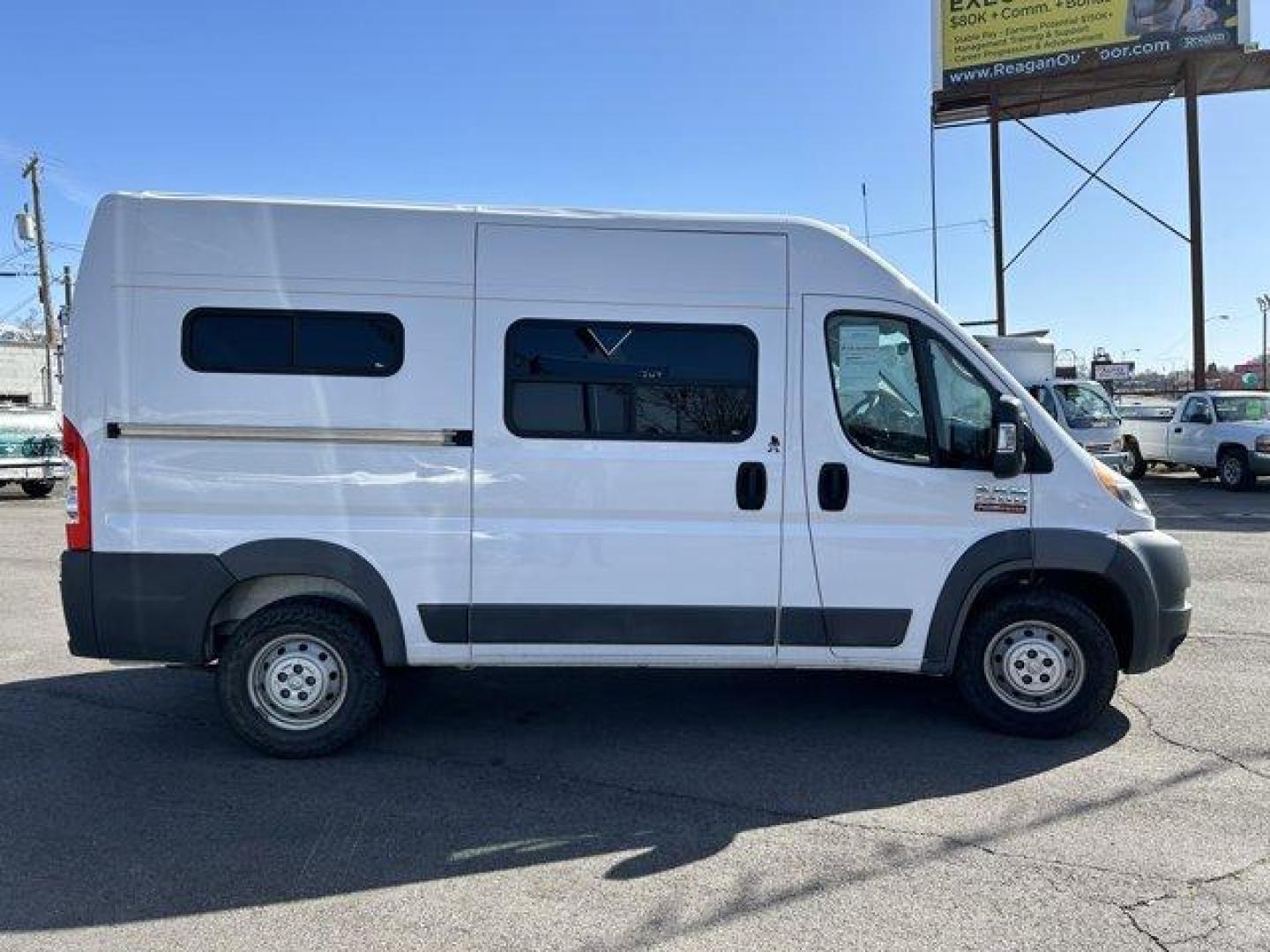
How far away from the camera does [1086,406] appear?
712 inches

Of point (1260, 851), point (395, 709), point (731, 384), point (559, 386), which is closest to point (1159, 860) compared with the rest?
point (1260, 851)

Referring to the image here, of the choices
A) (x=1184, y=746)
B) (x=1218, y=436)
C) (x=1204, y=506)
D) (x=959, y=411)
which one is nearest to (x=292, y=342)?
(x=959, y=411)

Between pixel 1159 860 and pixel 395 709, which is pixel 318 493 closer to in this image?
pixel 395 709

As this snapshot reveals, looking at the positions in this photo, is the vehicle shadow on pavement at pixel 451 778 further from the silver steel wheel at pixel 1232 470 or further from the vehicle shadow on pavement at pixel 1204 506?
the silver steel wheel at pixel 1232 470

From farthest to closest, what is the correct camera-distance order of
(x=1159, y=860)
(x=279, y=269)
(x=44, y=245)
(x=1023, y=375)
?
1. (x=44, y=245)
2. (x=1023, y=375)
3. (x=279, y=269)
4. (x=1159, y=860)

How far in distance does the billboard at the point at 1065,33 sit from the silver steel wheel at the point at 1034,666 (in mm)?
22573

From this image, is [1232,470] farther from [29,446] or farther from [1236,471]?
[29,446]

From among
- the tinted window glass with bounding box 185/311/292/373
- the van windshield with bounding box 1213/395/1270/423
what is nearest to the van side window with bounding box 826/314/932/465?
the tinted window glass with bounding box 185/311/292/373

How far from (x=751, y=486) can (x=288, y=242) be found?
2446 mm

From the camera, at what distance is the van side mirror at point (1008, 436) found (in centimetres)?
464

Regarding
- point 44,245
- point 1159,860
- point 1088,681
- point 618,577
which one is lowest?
point 1159,860

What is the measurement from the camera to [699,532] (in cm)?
470

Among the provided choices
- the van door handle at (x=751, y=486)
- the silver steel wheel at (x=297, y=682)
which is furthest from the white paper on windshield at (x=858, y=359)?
the silver steel wheel at (x=297, y=682)

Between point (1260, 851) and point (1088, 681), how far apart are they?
120 cm
